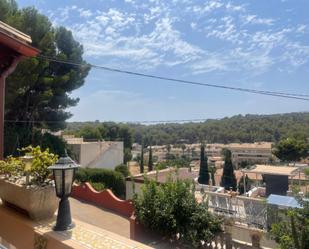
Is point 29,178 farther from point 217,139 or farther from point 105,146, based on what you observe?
point 217,139

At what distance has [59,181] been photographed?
213 cm

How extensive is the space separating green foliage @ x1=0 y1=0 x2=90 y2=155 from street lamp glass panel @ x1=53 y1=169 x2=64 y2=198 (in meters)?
11.7

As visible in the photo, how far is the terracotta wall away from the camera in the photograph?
8034 millimetres

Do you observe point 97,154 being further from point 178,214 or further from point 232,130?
point 232,130

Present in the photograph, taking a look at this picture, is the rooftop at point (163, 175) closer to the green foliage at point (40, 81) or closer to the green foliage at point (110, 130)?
the green foliage at point (40, 81)

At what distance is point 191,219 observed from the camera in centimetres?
544

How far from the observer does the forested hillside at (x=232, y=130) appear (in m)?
37.7

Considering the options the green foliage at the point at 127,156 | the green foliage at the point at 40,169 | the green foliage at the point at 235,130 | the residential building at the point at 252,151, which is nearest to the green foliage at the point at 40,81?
the green foliage at the point at 40,169

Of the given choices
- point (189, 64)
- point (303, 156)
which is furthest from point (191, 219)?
point (303, 156)

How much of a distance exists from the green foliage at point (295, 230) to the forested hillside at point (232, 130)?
30509mm

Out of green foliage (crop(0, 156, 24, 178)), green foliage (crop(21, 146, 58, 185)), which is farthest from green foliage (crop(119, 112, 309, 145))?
green foliage (crop(21, 146, 58, 185))

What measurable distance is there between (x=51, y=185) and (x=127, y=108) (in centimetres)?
2078

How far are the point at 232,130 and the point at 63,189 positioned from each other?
46.3 metres

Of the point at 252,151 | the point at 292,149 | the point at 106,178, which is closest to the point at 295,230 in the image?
the point at 106,178
